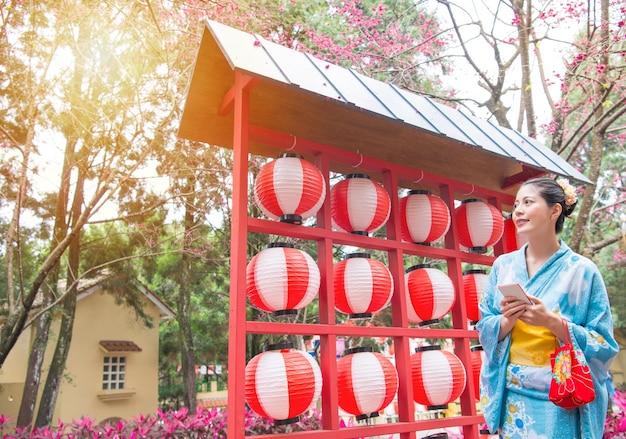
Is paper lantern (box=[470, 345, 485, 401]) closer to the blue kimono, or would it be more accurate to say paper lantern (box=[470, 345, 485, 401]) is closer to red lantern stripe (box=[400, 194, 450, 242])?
red lantern stripe (box=[400, 194, 450, 242])

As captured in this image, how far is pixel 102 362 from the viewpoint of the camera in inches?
505

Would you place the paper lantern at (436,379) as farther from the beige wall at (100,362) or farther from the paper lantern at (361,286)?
the beige wall at (100,362)

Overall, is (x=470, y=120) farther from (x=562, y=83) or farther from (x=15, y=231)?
(x=15, y=231)

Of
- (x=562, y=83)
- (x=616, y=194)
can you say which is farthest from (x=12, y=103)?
(x=616, y=194)

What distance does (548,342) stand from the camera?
6.34ft

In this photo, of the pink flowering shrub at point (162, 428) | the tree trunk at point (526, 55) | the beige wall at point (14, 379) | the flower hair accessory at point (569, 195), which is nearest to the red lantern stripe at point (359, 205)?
the flower hair accessory at point (569, 195)

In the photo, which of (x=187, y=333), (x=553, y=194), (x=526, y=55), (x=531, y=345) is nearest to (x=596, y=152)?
(x=526, y=55)

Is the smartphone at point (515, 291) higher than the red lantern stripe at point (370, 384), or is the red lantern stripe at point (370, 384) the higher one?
the smartphone at point (515, 291)

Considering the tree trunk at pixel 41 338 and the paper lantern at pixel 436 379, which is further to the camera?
the tree trunk at pixel 41 338

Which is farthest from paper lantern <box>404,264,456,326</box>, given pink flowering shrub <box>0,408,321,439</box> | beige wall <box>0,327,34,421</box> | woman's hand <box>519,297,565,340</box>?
beige wall <box>0,327,34,421</box>

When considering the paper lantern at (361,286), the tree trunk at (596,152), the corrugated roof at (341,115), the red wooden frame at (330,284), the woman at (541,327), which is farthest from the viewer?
the tree trunk at (596,152)

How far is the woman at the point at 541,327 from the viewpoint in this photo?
184cm

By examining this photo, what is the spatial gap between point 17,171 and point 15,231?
2221 millimetres

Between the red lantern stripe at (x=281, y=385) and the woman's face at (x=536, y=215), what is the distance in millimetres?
1241
